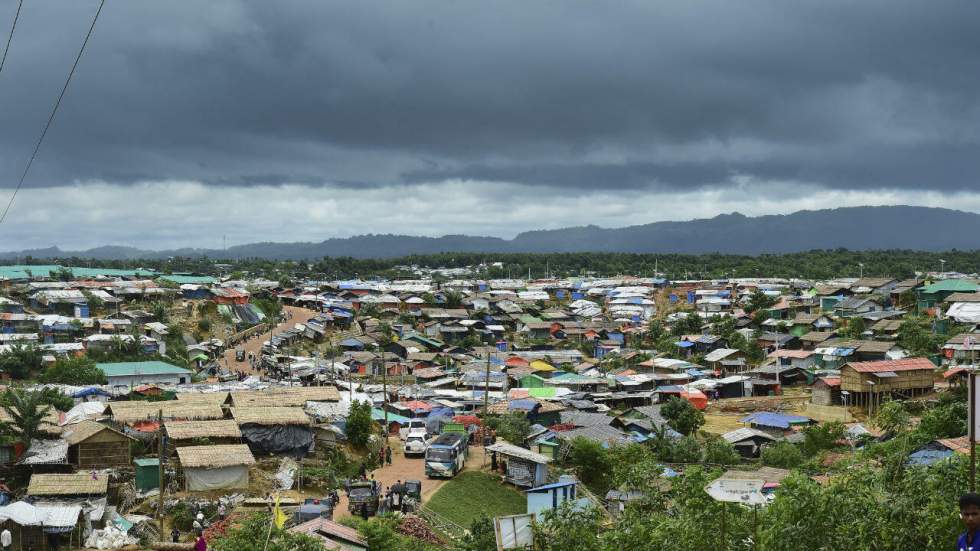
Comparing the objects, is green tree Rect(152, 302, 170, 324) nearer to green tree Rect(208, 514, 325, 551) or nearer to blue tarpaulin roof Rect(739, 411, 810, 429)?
blue tarpaulin roof Rect(739, 411, 810, 429)

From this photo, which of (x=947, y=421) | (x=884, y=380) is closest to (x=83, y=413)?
(x=947, y=421)

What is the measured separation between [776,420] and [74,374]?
1160 inches

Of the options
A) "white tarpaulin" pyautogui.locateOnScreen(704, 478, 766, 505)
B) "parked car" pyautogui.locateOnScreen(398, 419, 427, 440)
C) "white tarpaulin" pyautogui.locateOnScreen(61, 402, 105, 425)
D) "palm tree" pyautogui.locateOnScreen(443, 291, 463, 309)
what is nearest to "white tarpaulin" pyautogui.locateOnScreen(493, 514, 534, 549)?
"white tarpaulin" pyautogui.locateOnScreen(704, 478, 766, 505)

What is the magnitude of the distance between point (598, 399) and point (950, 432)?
61.1ft

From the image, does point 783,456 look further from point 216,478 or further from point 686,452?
A: point 216,478

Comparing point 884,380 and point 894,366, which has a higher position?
point 894,366

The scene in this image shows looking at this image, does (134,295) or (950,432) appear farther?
(134,295)

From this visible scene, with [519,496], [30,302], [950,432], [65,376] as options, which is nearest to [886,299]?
[950,432]

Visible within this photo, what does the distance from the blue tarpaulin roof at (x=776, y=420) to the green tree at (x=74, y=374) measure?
27.9m

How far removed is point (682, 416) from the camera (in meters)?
32.7

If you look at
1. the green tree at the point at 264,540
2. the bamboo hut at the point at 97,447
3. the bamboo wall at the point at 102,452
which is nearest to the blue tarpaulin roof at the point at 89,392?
the bamboo hut at the point at 97,447

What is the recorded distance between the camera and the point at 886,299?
6100cm

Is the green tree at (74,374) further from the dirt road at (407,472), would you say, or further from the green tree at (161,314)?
the dirt road at (407,472)

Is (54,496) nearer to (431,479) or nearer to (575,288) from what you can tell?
(431,479)
